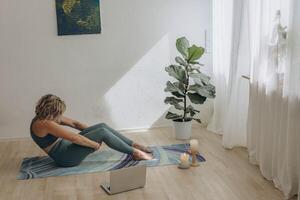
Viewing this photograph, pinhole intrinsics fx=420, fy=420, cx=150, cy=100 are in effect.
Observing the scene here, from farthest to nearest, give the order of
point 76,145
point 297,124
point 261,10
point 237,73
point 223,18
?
point 223,18, point 237,73, point 76,145, point 261,10, point 297,124

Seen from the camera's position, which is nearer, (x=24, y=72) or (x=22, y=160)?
(x=22, y=160)

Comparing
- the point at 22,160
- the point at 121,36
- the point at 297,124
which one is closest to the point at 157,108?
the point at 121,36

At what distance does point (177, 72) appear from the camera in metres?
4.39

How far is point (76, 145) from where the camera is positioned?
3.65 meters

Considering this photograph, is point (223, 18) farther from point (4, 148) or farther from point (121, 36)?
point (4, 148)

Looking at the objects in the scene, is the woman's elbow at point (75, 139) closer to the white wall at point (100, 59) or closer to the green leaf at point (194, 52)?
the white wall at point (100, 59)

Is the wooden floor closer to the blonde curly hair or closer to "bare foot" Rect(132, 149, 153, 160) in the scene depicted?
"bare foot" Rect(132, 149, 153, 160)

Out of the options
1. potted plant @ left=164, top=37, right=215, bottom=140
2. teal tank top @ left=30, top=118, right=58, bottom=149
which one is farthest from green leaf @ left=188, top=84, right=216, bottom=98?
teal tank top @ left=30, top=118, right=58, bottom=149

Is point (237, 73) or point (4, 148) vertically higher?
point (237, 73)

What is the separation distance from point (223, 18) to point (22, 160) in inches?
97.7

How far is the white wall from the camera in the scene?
14.9ft

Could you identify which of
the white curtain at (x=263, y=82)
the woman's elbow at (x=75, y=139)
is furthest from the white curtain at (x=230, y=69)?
the woman's elbow at (x=75, y=139)

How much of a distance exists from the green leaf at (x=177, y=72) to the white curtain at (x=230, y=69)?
1.49 feet

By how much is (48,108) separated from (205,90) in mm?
1629
